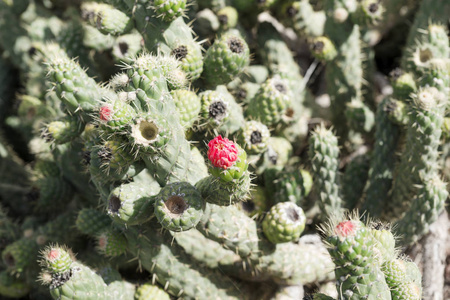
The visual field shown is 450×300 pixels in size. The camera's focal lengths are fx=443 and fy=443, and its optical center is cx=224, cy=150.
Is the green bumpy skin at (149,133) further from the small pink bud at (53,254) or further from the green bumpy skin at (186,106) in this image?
the small pink bud at (53,254)

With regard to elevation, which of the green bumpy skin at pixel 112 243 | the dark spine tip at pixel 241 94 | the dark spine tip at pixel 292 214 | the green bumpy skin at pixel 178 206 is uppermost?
the green bumpy skin at pixel 178 206

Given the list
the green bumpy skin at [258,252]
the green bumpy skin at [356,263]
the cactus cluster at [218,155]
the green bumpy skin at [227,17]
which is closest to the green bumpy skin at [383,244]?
the cactus cluster at [218,155]

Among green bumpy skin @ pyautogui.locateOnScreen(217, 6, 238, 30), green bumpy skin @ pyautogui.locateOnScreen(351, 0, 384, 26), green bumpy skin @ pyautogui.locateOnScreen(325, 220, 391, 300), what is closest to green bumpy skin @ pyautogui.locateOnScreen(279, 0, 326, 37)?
green bumpy skin @ pyautogui.locateOnScreen(351, 0, 384, 26)

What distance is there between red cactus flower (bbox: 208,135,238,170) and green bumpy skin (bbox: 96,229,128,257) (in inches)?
45.1

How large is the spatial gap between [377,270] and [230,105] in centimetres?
147

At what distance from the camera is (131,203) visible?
2486 millimetres

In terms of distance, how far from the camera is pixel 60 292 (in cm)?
260

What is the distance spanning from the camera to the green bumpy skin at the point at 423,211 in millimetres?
3059

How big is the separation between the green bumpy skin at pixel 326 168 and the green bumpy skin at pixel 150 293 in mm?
1322

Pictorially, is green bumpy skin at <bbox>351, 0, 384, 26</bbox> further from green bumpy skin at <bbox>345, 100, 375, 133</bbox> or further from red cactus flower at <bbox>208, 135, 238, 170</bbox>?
red cactus flower at <bbox>208, 135, 238, 170</bbox>

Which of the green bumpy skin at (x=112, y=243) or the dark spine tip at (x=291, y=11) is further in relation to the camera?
the dark spine tip at (x=291, y=11)

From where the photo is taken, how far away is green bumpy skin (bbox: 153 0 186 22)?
281 cm

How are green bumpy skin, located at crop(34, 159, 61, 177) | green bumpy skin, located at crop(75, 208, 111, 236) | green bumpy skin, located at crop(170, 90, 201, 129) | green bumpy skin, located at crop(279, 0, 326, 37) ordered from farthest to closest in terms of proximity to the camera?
green bumpy skin, located at crop(279, 0, 326, 37) → green bumpy skin, located at crop(34, 159, 61, 177) → green bumpy skin, located at crop(75, 208, 111, 236) → green bumpy skin, located at crop(170, 90, 201, 129)

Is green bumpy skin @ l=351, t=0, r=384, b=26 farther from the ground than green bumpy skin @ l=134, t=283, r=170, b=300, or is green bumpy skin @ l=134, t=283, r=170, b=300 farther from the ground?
green bumpy skin @ l=351, t=0, r=384, b=26
